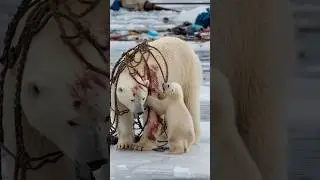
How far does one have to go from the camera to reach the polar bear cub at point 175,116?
124 cm

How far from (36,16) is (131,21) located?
65 centimetres

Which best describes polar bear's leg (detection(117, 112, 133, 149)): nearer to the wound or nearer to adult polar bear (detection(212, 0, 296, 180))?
the wound

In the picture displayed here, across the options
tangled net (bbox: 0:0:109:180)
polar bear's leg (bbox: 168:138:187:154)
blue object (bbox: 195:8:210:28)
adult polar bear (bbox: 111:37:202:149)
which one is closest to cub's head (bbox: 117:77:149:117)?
adult polar bear (bbox: 111:37:202:149)

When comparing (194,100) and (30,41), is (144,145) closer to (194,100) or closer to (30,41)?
(194,100)

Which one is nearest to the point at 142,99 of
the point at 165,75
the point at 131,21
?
the point at 165,75

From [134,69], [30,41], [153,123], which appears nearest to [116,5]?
[134,69]

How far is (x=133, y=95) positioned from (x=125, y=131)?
0.08 metres

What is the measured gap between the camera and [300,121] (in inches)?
29.1

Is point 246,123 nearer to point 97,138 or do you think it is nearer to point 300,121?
point 300,121

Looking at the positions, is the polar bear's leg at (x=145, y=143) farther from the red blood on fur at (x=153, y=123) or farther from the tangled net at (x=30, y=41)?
the tangled net at (x=30, y=41)

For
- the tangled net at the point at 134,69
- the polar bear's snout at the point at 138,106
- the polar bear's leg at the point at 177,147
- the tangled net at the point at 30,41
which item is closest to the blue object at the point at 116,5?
the tangled net at the point at 134,69

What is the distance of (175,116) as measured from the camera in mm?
1280

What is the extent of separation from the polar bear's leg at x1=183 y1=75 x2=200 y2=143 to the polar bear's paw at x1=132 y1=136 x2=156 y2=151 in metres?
0.10

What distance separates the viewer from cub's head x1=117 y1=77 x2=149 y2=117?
1301mm
